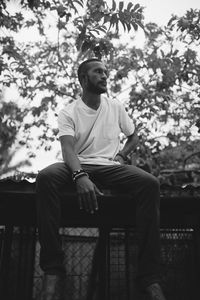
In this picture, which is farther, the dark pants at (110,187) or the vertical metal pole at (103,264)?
the vertical metal pole at (103,264)

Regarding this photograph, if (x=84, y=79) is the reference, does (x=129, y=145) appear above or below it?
below

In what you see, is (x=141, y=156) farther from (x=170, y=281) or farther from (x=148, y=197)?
(x=148, y=197)

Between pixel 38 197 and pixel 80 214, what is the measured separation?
85 cm

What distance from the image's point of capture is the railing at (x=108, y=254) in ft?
9.99

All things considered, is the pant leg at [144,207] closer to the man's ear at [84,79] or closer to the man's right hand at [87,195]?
the man's right hand at [87,195]

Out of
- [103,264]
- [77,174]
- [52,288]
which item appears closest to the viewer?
[52,288]

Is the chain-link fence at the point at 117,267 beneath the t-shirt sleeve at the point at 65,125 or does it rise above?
beneath

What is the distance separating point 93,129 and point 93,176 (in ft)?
1.89

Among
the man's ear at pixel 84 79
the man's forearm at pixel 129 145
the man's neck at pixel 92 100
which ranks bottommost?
the man's forearm at pixel 129 145

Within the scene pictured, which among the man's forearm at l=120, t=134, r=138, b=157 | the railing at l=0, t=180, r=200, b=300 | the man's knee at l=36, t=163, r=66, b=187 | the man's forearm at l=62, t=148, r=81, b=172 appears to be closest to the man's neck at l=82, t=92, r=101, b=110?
the man's forearm at l=120, t=134, r=138, b=157

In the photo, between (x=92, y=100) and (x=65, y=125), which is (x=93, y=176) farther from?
(x=92, y=100)

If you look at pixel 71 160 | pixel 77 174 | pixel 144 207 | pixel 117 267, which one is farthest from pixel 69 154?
pixel 117 267

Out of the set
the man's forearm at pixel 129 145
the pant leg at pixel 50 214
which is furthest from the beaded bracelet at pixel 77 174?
the man's forearm at pixel 129 145

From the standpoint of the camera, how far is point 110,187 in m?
2.61
